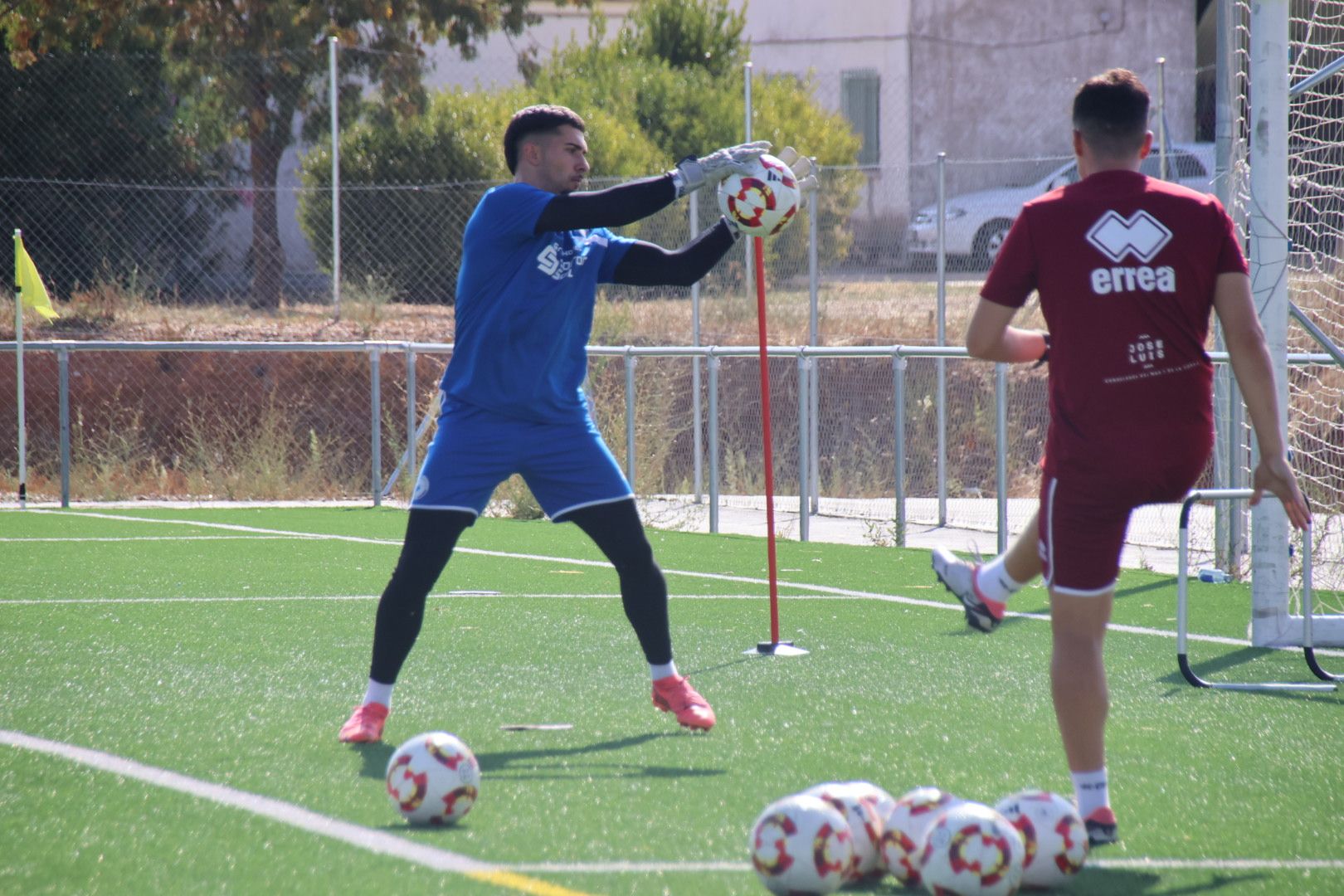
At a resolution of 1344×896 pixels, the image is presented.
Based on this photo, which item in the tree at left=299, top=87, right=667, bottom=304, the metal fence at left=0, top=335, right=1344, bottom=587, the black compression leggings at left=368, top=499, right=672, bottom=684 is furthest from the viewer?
the tree at left=299, top=87, right=667, bottom=304

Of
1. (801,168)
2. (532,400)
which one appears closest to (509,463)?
(532,400)

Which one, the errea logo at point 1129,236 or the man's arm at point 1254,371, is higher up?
the errea logo at point 1129,236

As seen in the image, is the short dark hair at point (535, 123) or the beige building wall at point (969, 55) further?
the beige building wall at point (969, 55)

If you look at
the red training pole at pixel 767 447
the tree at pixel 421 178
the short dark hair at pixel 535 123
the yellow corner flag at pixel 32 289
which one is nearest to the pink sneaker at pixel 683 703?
the red training pole at pixel 767 447

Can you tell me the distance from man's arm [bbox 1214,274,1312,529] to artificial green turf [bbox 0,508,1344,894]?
0.94 m

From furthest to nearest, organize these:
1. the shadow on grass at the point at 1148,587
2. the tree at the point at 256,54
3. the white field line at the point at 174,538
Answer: the tree at the point at 256,54
the white field line at the point at 174,538
the shadow on grass at the point at 1148,587

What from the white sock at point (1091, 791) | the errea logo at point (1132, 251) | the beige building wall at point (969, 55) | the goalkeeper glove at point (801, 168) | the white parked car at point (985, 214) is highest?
the beige building wall at point (969, 55)

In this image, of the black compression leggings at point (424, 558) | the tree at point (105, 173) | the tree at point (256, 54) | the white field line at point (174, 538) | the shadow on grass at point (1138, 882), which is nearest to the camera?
the shadow on grass at point (1138, 882)

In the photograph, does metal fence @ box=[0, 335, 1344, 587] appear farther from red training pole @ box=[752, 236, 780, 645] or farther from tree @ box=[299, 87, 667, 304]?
red training pole @ box=[752, 236, 780, 645]

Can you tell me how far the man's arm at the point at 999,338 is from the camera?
4.02m

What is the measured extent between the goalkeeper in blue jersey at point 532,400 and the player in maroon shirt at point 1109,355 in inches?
64.0

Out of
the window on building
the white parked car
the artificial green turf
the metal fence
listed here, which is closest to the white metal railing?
the metal fence

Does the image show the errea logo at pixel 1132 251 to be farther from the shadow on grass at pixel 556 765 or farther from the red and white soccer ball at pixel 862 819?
the shadow on grass at pixel 556 765

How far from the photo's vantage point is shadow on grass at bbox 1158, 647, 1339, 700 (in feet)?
20.0
